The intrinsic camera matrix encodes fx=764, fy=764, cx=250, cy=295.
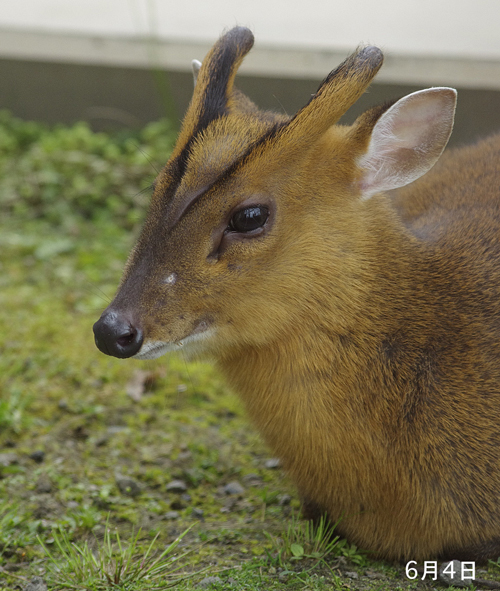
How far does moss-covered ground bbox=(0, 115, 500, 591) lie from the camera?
3.36 m

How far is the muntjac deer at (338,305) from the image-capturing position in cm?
311

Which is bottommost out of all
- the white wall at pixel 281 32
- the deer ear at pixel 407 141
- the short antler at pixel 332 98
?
the white wall at pixel 281 32

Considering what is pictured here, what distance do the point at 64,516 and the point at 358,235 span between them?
203 centimetres

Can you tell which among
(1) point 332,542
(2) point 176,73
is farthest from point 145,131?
(1) point 332,542

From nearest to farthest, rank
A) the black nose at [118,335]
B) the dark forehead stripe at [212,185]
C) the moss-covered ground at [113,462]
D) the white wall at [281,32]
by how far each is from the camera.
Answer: the black nose at [118,335]
the dark forehead stripe at [212,185]
the moss-covered ground at [113,462]
the white wall at [281,32]

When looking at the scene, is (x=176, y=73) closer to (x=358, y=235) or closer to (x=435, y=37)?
(x=435, y=37)

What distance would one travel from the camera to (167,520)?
3920mm

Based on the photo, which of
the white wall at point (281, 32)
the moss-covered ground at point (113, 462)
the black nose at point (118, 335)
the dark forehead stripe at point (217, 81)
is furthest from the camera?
the white wall at point (281, 32)

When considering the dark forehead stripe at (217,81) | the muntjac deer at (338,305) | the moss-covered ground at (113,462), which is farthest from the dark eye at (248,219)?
the moss-covered ground at (113,462)

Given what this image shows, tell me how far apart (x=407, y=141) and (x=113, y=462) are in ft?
8.01

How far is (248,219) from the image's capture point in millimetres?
3115

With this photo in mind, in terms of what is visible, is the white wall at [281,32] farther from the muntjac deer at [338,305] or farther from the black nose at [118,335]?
the black nose at [118,335]

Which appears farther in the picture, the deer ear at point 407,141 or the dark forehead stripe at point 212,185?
the deer ear at point 407,141


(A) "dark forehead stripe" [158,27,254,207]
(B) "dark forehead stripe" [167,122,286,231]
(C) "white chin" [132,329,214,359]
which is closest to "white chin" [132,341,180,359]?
(C) "white chin" [132,329,214,359]
